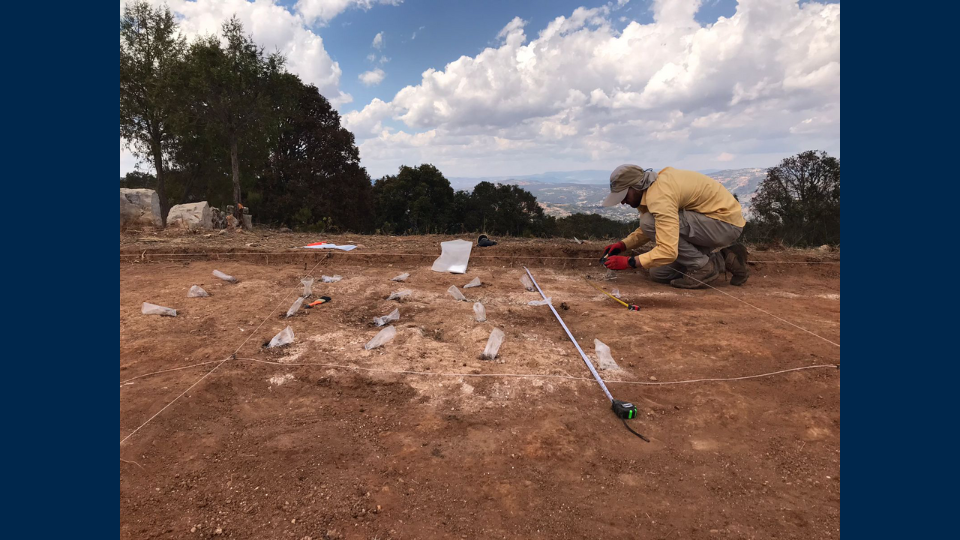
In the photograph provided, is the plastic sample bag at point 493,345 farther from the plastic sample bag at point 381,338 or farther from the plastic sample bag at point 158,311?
the plastic sample bag at point 158,311

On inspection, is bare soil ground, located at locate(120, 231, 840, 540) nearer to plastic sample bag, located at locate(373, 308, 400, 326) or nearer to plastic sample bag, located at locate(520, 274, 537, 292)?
plastic sample bag, located at locate(373, 308, 400, 326)

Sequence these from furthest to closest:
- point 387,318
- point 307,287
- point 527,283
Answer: point 527,283, point 307,287, point 387,318

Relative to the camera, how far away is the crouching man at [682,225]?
4.50m

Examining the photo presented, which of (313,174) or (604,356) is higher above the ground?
(313,174)

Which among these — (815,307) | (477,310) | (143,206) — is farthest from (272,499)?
(143,206)

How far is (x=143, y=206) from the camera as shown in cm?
931

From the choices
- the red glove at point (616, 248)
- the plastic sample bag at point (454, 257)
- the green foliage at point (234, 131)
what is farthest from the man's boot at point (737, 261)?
the green foliage at point (234, 131)

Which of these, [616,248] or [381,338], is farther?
[616,248]

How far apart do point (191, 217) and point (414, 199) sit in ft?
42.0

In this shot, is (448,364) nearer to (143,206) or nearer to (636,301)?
(636,301)

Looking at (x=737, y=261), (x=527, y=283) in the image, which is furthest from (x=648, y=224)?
(x=527, y=283)

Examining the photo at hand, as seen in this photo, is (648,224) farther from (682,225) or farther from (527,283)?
(527,283)

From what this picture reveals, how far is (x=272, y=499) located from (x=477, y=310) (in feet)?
7.54

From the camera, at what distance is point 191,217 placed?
9.00 m
